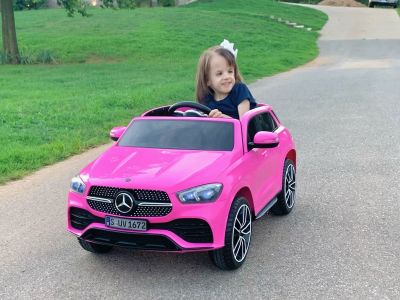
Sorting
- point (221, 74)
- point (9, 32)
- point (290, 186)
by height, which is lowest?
point (9, 32)

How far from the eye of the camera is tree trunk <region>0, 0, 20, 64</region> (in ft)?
79.8

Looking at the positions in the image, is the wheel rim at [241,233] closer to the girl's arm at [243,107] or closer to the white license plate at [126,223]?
the white license plate at [126,223]

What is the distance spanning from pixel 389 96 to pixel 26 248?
11670 mm

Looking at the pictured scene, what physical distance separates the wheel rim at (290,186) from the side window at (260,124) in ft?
1.65

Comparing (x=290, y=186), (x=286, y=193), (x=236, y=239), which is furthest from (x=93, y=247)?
(x=290, y=186)

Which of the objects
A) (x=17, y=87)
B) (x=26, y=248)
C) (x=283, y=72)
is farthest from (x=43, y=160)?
(x=283, y=72)

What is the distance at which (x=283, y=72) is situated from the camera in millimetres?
22297

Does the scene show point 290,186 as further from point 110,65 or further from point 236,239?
point 110,65

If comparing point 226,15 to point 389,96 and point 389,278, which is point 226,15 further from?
point 389,278

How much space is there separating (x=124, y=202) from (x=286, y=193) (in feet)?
7.53

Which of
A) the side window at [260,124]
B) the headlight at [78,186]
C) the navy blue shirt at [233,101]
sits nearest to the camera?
the headlight at [78,186]

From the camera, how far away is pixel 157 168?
177 inches

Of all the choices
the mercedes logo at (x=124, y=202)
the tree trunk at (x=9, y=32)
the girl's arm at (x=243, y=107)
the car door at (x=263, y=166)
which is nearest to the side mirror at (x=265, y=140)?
the car door at (x=263, y=166)

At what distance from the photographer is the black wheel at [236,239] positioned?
4.40 meters
